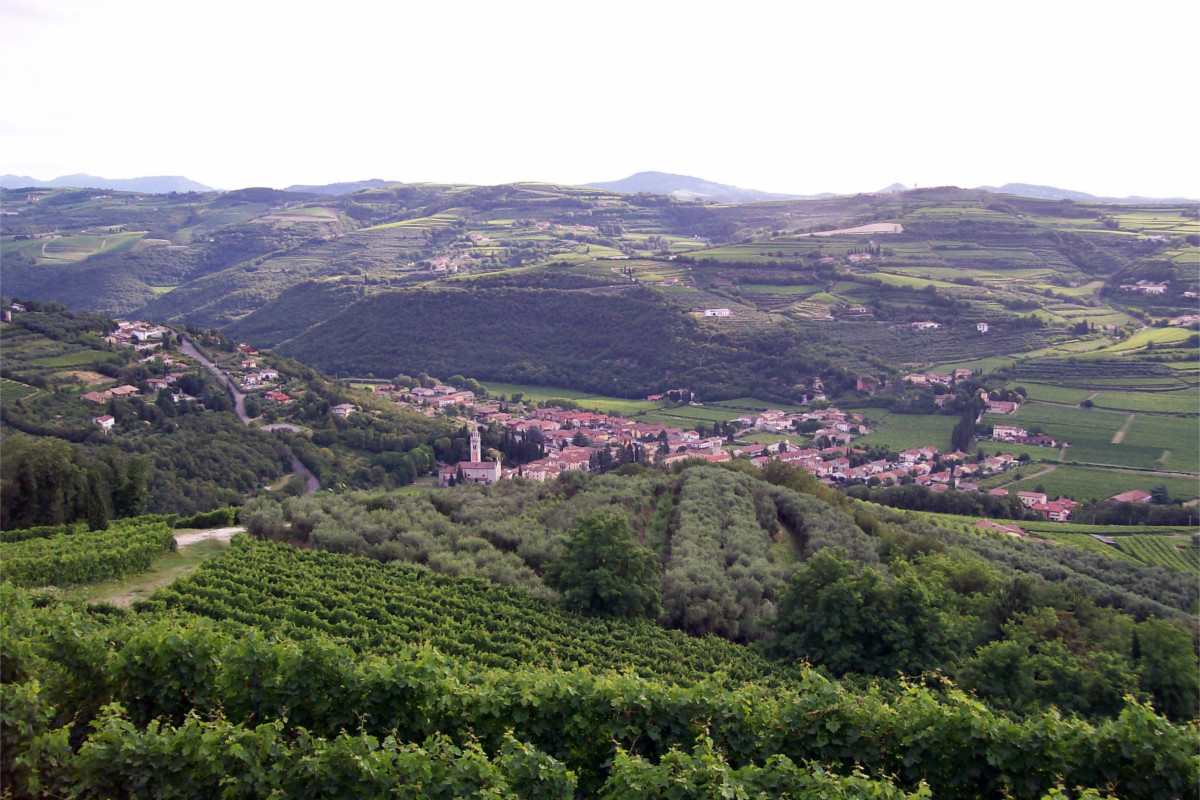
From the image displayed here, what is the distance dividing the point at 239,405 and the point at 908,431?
50634mm

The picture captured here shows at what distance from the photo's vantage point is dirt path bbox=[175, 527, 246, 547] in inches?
787

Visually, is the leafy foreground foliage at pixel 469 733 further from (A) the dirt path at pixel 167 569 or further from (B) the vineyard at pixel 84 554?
(B) the vineyard at pixel 84 554

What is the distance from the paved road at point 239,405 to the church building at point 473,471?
714 centimetres

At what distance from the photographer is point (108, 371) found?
153 feet

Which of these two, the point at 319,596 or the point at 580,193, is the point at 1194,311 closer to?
the point at 319,596

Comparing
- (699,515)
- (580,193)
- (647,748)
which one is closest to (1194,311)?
(699,515)

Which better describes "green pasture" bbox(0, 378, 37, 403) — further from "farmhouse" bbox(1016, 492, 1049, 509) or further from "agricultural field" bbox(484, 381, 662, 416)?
"farmhouse" bbox(1016, 492, 1049, 509)

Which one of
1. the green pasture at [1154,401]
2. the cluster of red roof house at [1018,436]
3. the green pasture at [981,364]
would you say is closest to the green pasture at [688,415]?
the cluster of red roof house at [1018,436]

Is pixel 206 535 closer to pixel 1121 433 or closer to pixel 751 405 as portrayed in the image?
pixel 1121 433

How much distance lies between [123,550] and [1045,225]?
11881 cm

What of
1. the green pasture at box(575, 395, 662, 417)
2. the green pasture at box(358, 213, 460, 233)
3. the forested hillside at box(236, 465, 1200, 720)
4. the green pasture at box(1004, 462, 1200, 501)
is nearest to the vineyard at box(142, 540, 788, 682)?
the forested hillside at box(236, 465, 1200, 720)

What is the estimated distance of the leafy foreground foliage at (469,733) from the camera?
669cm

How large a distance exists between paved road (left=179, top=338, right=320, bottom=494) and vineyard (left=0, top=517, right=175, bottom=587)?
16275 millimetres

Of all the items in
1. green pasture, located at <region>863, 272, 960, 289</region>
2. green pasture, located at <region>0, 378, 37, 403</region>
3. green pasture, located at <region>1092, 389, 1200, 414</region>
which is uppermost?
green pasture, located at <region>863, 272, 960, 289</region>
